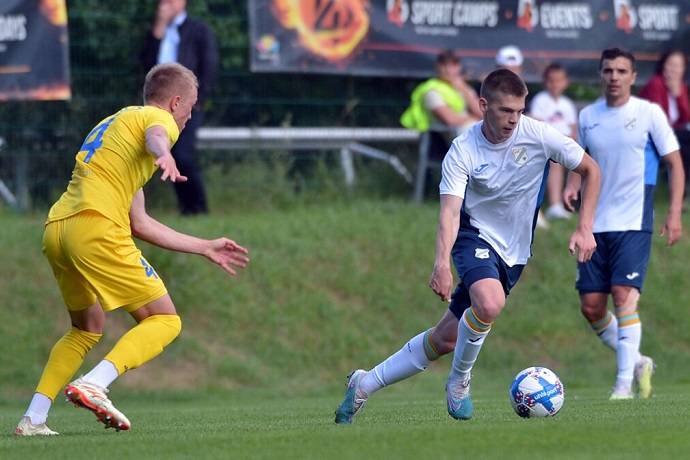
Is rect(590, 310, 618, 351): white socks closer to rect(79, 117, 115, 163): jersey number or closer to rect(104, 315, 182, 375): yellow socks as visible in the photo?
rect(104, 315, 182, 375): yellow socks

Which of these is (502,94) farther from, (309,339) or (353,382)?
(309,339)

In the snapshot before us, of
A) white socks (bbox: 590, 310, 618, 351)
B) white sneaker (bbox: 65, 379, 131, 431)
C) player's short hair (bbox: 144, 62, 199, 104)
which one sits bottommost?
white socks (bbox: 590, 310, 618, 351)

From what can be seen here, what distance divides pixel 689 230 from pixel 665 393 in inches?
234

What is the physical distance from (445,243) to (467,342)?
0.69 m

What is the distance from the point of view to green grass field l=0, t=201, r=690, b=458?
14406 mm

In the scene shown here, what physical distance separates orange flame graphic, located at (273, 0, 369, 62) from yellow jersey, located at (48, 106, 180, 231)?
8.60m

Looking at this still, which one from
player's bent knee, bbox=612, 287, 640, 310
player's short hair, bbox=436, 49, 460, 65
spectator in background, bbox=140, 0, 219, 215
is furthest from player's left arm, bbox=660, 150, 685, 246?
spectator in background, bbox=140, 0, 219, 215

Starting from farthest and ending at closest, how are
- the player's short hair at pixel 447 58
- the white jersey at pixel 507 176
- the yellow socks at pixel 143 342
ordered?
the player's short hair at pixel 447 58 → the white jersey at pixel 507 176 → the yellow socks at pixel 143 342

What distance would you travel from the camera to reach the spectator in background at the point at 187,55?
52.4 ft

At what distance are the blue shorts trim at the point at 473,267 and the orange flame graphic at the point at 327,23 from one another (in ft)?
26.6

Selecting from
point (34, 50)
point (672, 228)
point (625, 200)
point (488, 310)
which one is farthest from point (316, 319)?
point (488, 310)

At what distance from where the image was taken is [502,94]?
8.63m

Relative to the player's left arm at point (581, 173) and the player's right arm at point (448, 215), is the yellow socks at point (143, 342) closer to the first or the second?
the player's right arm at point (448, 215)

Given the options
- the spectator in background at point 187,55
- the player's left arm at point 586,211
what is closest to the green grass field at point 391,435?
the player's left arm at point 586,211
